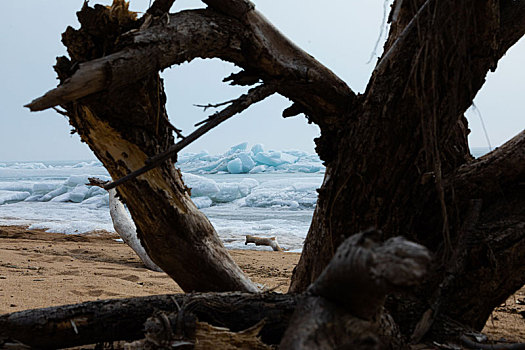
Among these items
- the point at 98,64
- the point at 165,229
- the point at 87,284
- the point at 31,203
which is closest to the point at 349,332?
the point at 98,64

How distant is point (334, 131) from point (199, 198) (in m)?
12.9

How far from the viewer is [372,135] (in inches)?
82.3

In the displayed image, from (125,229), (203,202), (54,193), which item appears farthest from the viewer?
(54,193)

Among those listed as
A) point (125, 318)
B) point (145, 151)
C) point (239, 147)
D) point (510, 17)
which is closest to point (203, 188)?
point (239, 147)

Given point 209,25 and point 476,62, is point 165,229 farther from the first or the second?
point 476,62

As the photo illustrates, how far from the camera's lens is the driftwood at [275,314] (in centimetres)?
102

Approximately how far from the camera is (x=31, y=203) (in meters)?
15.2

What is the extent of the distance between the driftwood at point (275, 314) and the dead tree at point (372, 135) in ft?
1.83

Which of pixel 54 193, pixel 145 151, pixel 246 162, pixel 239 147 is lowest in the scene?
pixel 54 193

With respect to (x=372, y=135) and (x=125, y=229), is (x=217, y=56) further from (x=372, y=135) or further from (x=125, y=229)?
(x=125, y=229)

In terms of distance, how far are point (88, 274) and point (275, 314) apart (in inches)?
138

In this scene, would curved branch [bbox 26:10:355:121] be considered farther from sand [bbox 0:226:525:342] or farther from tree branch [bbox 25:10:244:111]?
sand [bbox 0:226:525:342]

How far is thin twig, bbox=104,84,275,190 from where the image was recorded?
1.60 m

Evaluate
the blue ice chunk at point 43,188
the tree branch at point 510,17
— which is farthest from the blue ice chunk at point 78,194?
the tree branch at point 510,17
